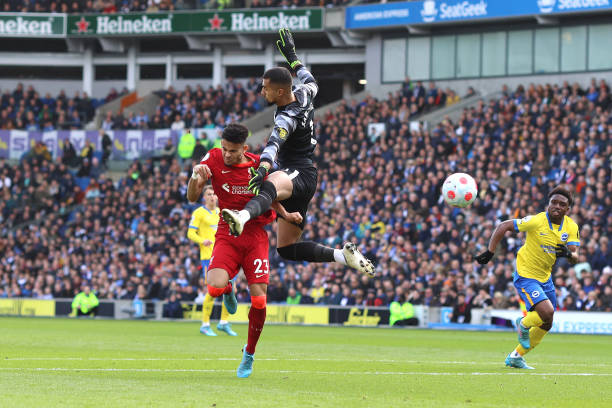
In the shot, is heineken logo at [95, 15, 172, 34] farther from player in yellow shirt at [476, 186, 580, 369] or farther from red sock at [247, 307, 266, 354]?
red sock at [247, 307, 266, 354]

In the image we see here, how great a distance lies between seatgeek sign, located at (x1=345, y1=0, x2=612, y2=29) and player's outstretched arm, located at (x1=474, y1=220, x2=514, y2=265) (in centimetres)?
2637

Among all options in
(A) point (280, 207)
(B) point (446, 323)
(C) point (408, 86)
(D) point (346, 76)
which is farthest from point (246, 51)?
(A) point (280, 207)

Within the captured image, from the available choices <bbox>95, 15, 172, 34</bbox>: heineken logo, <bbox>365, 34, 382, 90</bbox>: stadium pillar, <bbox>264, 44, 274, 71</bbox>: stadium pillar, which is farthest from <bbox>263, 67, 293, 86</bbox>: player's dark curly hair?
<bbox>95, 15, 172, 34</bbox>: heineken logo

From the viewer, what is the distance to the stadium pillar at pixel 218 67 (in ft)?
162

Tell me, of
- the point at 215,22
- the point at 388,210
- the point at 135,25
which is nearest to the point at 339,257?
the point at 388,210

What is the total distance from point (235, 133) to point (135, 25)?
39.4m

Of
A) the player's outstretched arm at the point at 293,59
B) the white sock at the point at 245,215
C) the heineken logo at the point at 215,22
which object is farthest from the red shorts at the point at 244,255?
the heineken logo at the point at 215,22

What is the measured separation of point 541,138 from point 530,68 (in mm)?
9228

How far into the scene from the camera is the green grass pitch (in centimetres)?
845

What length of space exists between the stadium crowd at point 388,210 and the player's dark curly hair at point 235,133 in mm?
16777

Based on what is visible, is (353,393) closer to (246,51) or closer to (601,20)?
(601,20)

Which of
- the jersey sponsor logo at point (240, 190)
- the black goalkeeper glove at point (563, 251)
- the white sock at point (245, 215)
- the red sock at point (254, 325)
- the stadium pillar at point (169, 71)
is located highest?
the stadium pillar at point (169, 71)

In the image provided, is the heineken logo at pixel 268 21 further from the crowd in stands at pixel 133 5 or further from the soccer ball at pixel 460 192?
the soccer ball at pixel 460 192

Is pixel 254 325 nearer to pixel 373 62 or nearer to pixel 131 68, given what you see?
pixel 373 62
